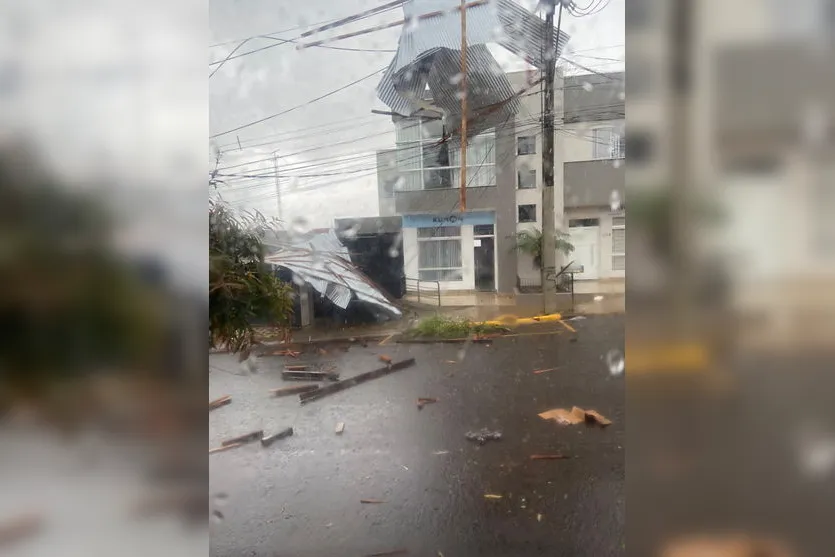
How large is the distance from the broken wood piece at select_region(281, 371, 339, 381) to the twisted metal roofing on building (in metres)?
0.89

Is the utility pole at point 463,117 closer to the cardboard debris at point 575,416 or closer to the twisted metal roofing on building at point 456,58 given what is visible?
the twisted metal roofing on building at point 456,58

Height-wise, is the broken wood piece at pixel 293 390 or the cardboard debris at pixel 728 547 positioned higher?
the broken wood piece at pixel 293 390

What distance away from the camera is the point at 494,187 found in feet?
4.57

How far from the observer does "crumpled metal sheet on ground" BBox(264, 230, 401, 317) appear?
4.43 feet

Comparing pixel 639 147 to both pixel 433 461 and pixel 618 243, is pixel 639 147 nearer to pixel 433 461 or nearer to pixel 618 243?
pixel 618 243

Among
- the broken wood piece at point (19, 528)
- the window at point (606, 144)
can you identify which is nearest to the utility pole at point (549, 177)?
the window at point (606, 144)

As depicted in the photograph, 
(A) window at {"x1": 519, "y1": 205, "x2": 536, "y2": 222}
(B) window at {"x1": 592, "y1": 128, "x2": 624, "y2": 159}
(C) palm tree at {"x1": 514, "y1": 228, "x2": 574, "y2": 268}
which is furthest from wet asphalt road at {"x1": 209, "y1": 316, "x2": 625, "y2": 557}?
(B) window at {"x1": 592, "y1": 128, "x2": 624, "y2": 159}

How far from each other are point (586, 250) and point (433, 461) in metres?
0.87

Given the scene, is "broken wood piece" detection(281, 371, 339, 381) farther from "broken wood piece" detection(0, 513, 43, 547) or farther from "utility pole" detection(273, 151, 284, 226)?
"broken wood piece" detection(0, 513, 43, 547)

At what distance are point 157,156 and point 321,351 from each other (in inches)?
28.7

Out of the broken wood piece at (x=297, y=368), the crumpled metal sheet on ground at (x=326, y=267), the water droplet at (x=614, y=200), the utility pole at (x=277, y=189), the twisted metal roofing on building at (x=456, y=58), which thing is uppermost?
the twisted metal roofing on building at (x=456, y=58)

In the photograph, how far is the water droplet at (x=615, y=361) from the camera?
1.22 m

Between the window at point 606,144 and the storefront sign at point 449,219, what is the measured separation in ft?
1.18

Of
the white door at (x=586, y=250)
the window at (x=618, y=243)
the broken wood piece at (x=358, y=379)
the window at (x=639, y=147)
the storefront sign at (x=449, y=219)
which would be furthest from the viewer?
the broken wood piece at (x=358, y=379)
